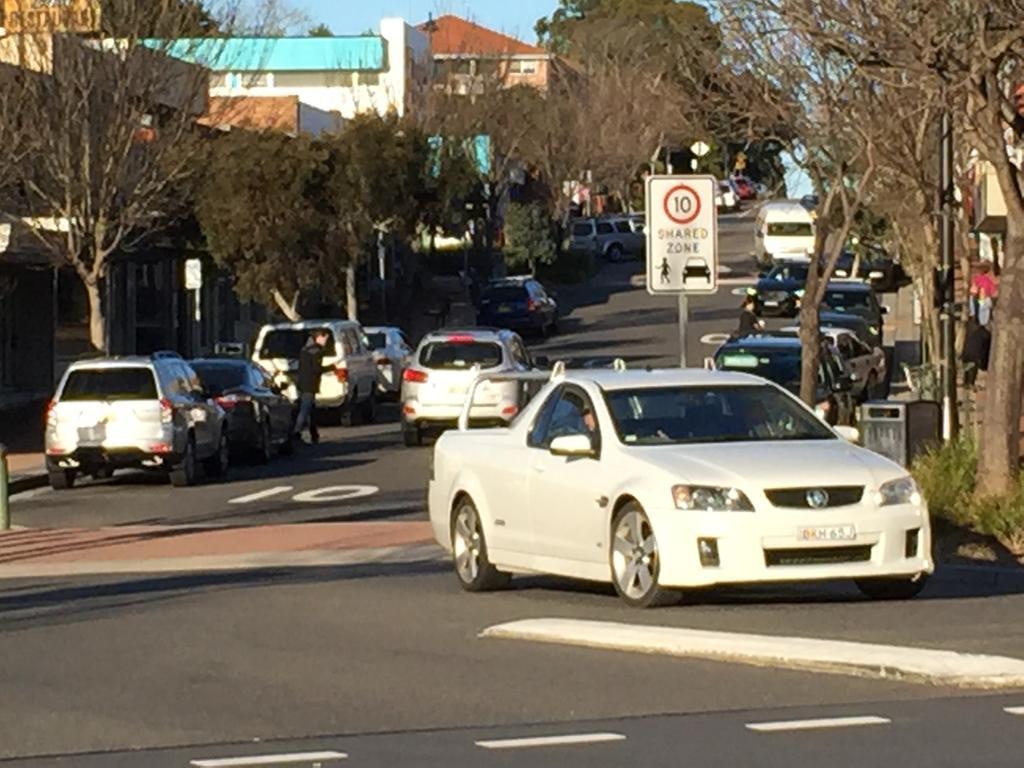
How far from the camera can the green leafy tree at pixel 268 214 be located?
48.9m

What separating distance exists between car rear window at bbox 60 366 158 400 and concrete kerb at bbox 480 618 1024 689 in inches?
645

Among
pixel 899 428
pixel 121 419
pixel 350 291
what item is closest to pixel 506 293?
pixel 350 291

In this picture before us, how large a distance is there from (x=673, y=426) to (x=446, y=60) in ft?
199

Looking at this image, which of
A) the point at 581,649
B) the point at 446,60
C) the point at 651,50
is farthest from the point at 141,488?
the point at 651,50

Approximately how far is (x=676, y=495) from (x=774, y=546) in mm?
685

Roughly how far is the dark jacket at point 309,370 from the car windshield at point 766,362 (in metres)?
7.82

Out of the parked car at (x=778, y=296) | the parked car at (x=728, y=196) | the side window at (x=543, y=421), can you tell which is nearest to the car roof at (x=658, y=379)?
the side window at (x=543, y=421)

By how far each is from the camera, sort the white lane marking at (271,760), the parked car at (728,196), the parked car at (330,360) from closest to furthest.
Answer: the white lane marking at (271,760)
the parked car at (330,360)
the parked car at (728,196)

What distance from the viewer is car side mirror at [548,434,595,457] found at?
48.8 feet

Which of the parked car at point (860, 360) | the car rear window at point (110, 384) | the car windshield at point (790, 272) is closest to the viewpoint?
the car rear window at point (110, 384)

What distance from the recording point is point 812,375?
89.8ft

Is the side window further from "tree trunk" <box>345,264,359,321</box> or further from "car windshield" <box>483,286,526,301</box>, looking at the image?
"car windshield" <box>483,286,526,301</box>

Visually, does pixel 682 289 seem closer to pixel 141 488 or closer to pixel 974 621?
pixel 974 621

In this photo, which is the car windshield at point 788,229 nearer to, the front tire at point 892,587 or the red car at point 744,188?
the red car at point 744,188
